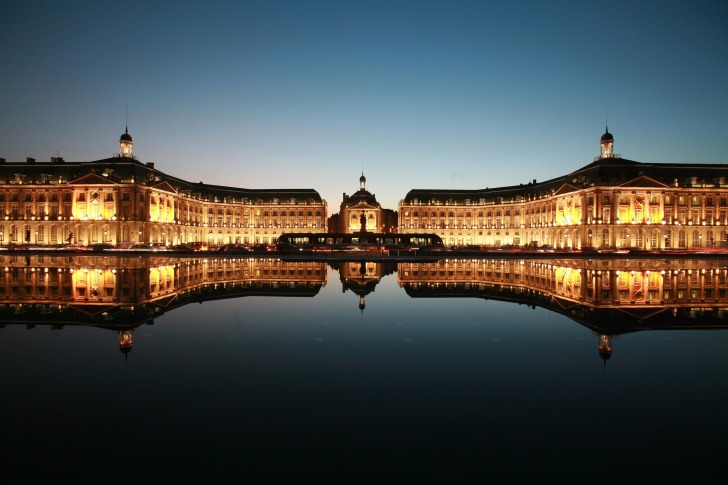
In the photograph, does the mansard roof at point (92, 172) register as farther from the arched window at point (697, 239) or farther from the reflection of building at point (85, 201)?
the arched window at point (697, 239)

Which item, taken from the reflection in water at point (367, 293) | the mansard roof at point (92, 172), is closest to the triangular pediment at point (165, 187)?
the mansard roof at point (92, 172)

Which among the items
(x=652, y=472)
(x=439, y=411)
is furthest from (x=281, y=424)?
(x=652, y=472)

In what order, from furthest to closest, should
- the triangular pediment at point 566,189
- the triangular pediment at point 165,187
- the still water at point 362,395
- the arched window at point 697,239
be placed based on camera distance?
the triangular pediment at point 165,187 < the triangular pediment at point 566,189 < the arched window at point 697,239 < the still water at point 362,395

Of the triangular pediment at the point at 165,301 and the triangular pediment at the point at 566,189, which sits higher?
the triangular pediment at the point at 566,189

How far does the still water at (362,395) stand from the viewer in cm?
495

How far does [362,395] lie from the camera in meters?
6.92

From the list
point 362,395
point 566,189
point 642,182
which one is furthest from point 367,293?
point 566,189

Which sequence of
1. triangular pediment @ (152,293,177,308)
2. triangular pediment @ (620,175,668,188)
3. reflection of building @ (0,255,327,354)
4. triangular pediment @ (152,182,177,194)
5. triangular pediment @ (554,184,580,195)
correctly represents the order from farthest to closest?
triangular pediment @ (152,182,177,194) < triangular pediment @ (554,184,580,195) < triangular pediment @ (620,175,668,188) < triangular pediment @ (152,293,177,308) < reflection of building @ (0,255,327,354)

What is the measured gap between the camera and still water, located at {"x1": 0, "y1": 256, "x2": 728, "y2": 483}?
Answer: 4.95 metres

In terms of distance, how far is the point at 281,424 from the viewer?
5852 millimetres

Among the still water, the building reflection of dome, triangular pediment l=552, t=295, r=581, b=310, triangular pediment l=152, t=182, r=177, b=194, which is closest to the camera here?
the still water

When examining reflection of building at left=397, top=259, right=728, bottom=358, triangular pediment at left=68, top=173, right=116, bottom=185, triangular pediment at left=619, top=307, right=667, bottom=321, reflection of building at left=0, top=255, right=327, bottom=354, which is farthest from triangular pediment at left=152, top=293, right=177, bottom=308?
triangular pediment at left=68, top=173, right=116, bottom=185

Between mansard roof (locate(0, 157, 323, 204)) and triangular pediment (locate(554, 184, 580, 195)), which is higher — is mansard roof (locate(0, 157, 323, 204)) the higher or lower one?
the higher one

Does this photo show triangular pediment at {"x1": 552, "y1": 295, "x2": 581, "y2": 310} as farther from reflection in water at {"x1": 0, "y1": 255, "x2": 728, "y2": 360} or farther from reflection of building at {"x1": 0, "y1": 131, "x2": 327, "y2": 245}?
reflection of building at {"x1": 0, "y1": 131, "x2": 327, "y2": 245}
